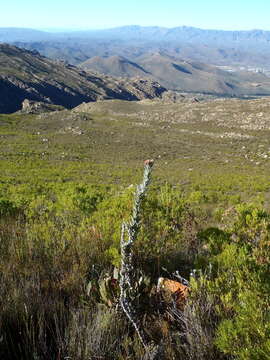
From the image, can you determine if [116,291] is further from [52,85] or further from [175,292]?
[52,85]

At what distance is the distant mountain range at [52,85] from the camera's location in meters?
109

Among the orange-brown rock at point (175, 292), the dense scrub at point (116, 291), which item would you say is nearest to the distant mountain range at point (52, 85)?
the dense scrub at point (116, 291)

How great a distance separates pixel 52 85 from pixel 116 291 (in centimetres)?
12960

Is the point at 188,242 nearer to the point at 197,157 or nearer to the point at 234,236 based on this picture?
the point at 234,236

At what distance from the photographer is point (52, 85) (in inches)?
4961

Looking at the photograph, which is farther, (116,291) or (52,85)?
(52,85)

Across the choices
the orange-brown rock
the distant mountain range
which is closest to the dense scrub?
the orange-brown rock

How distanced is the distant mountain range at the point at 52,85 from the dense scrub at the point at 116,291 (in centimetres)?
9997

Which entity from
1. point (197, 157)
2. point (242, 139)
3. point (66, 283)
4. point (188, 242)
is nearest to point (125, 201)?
point (188, 242)

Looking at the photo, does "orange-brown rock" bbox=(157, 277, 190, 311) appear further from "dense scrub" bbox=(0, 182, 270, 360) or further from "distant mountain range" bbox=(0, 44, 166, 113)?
"distant mountain range" bbox=(0, 44, 166, 113)

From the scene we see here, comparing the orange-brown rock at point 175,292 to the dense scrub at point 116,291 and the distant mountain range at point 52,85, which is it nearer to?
the dense scrub at point 116,291

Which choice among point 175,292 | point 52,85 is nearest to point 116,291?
Result: point 175,292

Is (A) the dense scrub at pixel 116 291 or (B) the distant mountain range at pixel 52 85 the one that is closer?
(A) the dense scrub at pixel 116 291

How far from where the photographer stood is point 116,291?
11.0 ft
